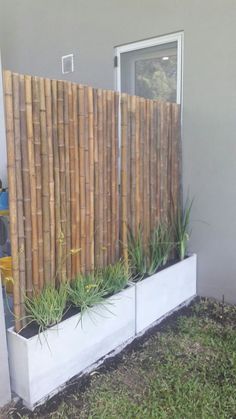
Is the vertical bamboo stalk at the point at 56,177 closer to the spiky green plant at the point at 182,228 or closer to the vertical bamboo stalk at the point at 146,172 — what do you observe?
the vertical bamboo stalk at the point at 146,172

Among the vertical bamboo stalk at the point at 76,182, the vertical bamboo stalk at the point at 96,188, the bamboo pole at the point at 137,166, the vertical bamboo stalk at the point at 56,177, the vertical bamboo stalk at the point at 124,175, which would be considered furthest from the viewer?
the bamboo pole at the point at 137,166

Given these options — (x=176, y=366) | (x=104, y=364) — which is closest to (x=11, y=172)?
(x=104, y=364)

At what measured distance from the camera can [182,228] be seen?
3195 millimetres

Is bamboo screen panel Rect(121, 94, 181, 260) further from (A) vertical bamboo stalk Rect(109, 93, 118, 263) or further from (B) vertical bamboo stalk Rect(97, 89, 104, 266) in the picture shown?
(B) vertical bamboo stalk Rect(97, 89, 104, 266)

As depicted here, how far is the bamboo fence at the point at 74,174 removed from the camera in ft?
6.28

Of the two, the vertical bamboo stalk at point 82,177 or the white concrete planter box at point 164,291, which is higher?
the vertical bamboo stalk at point 82,177

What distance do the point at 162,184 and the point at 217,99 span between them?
33.9 inches

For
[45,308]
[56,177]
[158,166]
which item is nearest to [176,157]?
[158,166]

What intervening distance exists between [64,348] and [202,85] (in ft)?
7.84

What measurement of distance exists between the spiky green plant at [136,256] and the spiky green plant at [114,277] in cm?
19

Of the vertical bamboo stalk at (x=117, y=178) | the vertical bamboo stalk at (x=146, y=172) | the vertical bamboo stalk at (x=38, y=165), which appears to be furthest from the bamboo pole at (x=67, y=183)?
the vertical bamboo stalk at (x=146, y=172)

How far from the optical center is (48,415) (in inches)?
73.8

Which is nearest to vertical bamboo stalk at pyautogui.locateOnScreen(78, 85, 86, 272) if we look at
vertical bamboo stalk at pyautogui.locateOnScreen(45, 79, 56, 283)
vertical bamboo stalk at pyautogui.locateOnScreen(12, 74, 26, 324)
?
vertical bamboo stalk at pyautogui.locateOnScreen(45, 79, 56, 283)

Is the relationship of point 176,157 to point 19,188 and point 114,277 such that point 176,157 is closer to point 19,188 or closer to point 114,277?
point 114,277
